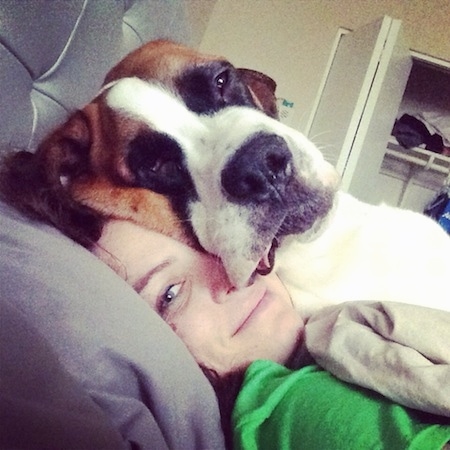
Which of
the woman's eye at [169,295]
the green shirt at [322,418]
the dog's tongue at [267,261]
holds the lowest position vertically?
the green shirt at [322,418]

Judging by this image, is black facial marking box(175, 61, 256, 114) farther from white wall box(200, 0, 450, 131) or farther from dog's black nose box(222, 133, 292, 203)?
white wall box(200, 0, 450, 131)

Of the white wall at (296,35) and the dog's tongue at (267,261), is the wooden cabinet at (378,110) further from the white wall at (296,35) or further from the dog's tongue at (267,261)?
the dog's tongue at (267,261)

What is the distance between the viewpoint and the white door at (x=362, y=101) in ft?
7.11

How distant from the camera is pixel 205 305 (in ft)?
2.46

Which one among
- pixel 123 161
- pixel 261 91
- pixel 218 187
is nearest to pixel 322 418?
pixel 218 187

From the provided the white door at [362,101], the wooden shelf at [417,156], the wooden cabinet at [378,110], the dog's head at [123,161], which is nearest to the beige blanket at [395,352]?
the dog's head at [123,161]

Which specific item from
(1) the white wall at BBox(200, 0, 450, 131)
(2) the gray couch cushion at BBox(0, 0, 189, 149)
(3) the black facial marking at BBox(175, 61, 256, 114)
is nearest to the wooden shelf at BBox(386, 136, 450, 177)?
(1) the white wall at BBox(200, 0, 450, 131)

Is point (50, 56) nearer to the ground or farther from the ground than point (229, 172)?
farther from the ground

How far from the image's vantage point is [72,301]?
0.58 m

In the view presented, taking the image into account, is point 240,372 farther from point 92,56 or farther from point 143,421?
point 92,56

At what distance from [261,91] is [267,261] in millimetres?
336

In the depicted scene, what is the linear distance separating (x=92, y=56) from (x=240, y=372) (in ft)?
2.21

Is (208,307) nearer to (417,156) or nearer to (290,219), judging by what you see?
(290,219)

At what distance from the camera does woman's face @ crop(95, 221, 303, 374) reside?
2.42 feet
